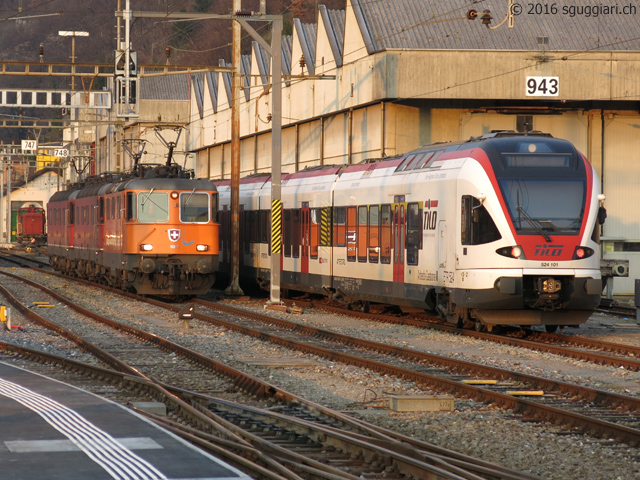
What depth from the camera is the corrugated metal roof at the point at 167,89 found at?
8300 centimetres

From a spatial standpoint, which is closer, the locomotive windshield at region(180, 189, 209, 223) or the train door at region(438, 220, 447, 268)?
the train door at region(438, 220, 447, 268)

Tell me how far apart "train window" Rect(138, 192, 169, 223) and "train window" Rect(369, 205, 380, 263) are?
23.8ft

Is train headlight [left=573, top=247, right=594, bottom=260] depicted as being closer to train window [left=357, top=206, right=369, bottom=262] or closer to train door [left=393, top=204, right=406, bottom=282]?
train door [left=393, top=204, right=406, bottom=282]

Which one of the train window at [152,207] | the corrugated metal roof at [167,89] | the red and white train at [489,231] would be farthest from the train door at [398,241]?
the corrugated metal roof at [167,89]

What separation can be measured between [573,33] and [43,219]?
54.6 metres

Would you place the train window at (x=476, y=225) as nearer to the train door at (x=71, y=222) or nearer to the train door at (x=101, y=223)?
the train door at (x=101, y=223)

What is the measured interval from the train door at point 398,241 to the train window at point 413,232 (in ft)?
0.81

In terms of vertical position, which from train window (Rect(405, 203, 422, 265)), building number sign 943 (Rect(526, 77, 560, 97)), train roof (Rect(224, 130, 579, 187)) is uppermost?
building number sign 943 (Rect(526, 77, 560, 97))

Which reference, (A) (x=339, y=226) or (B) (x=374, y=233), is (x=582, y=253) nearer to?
(B) (x=374, y=233)

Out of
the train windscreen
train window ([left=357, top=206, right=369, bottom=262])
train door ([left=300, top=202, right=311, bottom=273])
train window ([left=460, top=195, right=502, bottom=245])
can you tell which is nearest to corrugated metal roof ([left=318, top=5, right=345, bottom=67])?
train door ([left=300, top=202, right=311, bottom=273])

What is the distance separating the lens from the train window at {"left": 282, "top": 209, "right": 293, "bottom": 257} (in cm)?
2734

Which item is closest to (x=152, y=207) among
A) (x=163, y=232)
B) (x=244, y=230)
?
(x=163, y=232)

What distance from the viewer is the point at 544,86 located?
32.0 m

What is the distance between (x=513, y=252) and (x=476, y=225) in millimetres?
784
